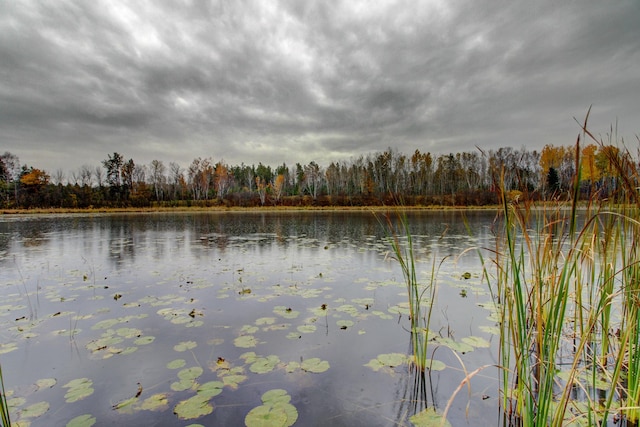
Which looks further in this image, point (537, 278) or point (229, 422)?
point (229, 422)

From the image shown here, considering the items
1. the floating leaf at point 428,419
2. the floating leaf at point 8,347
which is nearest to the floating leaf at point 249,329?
the floating leaf at point 428,419

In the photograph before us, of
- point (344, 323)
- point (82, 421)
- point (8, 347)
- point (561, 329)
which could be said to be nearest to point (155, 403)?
point (82, 421)

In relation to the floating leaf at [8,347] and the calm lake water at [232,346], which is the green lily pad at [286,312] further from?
the floating leaf at [8,347]

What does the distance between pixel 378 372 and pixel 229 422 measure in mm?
1598

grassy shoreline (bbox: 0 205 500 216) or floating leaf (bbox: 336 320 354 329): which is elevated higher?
grassy shoreline (bbox: 0 205 500 216)

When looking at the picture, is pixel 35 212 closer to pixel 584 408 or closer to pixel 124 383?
pixel 124 383

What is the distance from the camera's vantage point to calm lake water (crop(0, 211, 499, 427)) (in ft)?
9.39

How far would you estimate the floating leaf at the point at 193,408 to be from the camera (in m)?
2.73

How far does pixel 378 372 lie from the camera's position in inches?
135

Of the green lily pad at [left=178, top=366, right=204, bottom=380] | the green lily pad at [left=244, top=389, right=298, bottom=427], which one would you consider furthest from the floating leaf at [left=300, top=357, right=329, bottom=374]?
the green lily pad at [left=178, top=366, right=204, bottom=380]

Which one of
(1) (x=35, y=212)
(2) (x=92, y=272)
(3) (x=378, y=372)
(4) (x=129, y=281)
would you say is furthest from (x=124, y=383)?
(1) (x=35, y=212)

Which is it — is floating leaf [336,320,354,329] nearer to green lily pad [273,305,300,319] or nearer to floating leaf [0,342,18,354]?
green lily pad [273,305,300,319]

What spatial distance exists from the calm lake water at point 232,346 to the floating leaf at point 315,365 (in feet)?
0.04

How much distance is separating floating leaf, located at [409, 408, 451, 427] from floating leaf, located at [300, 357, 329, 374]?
1080mm
